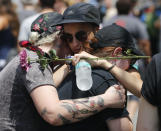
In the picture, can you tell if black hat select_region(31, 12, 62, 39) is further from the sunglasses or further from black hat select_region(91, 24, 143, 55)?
black hat select_region(91, 24, 143, 55)

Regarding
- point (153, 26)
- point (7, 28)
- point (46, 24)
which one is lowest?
point (46, 24)

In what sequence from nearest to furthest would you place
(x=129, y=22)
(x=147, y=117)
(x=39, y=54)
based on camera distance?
(x=147, y=117)
(x=39, y=54)
(x=129, y=22)

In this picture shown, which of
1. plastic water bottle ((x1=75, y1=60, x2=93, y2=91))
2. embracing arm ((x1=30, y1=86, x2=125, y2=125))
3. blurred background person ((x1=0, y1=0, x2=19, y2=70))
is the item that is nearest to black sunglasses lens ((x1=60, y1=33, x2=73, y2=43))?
plastic water bottle ((x1=75, y1=60, x2=93, y2=91))

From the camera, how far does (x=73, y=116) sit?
8.53ft

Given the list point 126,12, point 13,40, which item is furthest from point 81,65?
point 126,12

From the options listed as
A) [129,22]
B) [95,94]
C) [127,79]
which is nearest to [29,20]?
[129,22]

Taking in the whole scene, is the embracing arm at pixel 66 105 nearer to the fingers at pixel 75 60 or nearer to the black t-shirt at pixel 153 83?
the fingers at pixel 75 60

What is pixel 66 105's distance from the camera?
8.49 feet

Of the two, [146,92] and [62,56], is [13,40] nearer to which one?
[62,56]

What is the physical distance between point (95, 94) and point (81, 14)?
647mm

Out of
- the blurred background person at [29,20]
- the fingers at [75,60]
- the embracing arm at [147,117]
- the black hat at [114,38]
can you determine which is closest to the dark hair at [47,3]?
the blurred background person at [29,20]

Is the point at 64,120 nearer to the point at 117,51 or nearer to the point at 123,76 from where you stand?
the point at 123,76

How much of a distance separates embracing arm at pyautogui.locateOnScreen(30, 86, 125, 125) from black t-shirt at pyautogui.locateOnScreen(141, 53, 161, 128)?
38 cm

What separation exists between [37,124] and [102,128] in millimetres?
444
